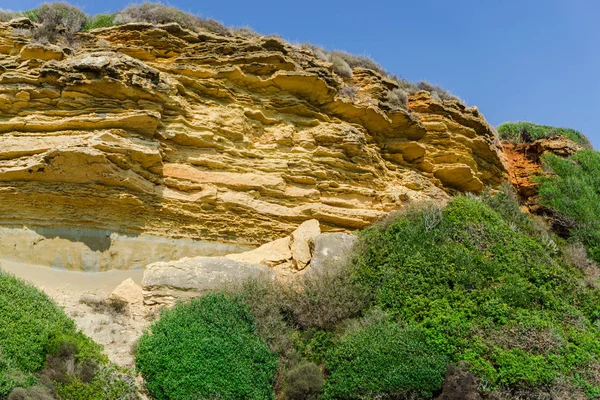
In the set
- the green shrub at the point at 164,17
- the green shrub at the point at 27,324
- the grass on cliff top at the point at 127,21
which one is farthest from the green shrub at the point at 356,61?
the green shrub at the point at 27,324

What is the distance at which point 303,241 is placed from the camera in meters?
12.7

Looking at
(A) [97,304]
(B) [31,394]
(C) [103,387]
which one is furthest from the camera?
(A) [97,304]

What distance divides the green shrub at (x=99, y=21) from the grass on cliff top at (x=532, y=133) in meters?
15.8

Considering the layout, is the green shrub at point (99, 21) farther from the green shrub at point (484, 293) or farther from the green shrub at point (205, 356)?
the green shrub at point (484, 293)

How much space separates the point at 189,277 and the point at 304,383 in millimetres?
3536

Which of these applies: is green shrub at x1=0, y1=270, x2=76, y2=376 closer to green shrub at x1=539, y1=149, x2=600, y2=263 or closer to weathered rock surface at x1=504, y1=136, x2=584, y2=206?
green shrub at x1=539, y1=149, x2=600, y2=263

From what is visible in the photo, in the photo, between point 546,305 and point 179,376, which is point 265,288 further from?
point 546,305

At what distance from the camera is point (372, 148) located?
614 inches

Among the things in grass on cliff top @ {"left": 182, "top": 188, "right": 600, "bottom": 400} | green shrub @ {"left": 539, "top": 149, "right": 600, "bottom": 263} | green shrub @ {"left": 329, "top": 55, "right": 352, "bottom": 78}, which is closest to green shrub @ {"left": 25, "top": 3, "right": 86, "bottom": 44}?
green shrub @ {"left": 329, "top": 55, "right": 352, "bottom": 78}

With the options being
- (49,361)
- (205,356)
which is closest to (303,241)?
(205,356)

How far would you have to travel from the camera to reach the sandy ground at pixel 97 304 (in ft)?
31.2

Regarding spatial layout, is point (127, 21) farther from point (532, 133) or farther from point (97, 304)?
point (532, 133)

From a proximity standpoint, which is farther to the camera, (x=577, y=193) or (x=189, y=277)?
(x=577, y=193)

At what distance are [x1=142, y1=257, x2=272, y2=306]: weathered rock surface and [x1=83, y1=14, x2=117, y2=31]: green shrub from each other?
29.0 ft
